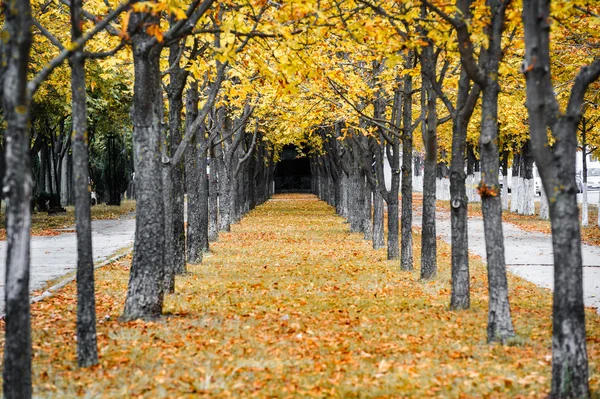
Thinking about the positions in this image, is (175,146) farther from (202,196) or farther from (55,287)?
(202,196)

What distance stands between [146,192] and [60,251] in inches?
519

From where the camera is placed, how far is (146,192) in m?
10.7

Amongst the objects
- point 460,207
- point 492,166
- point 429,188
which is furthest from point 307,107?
point 492,166

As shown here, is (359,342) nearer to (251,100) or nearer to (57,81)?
(251,100)

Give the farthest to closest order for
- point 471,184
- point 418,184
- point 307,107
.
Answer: point 418,184, point 471,184, point 307,107

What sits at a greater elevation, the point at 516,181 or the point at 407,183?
the point at 407,183

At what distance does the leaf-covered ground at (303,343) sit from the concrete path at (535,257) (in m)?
0.97

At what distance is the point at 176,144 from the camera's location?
1602cm

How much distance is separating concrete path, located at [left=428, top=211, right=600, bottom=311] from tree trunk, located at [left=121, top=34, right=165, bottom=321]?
6.43 m

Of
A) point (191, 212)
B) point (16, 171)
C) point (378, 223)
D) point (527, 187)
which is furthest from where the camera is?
point (527, 187)

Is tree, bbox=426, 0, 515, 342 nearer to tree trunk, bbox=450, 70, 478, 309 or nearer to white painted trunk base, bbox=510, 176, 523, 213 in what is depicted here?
tree trunk, bbox=450, 70, 478, 309

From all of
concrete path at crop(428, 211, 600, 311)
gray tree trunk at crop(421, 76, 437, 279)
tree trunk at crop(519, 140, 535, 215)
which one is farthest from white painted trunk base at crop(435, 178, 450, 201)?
gray tree trunk at crop(421, 76, 437, 279)

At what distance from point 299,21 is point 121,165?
54.4m

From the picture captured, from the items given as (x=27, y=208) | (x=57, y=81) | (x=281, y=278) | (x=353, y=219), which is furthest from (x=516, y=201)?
(x=27, y=208)
